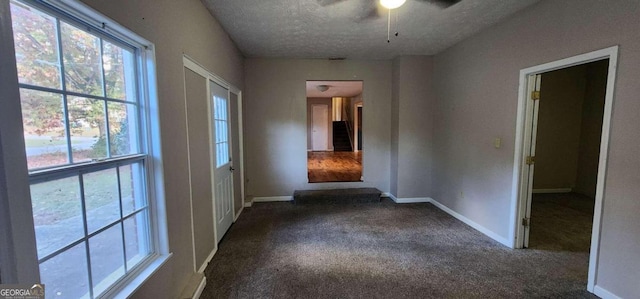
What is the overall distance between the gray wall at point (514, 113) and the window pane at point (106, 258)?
11.0ft

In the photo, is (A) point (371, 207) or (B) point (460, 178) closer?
(B) point (460, 178)

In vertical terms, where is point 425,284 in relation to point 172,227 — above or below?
below

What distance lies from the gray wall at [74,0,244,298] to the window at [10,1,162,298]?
12 centimetres

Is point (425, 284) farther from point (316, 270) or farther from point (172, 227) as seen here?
point (172, 227)

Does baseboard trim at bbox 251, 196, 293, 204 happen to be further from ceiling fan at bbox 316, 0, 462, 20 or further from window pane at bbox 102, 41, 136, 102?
window pane at bbox 102, 41, 136, 102

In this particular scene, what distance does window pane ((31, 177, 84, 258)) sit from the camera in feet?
3.12

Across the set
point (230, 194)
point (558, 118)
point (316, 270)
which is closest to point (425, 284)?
point (316, 270)

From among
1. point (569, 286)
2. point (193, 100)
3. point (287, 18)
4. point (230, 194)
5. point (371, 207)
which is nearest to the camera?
point (569, 286)

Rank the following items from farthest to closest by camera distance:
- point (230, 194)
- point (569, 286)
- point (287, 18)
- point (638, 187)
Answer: point (230, 194) → point (287, 18) → point (569, 286) → point (638, 187)

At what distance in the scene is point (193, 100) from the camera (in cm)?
228

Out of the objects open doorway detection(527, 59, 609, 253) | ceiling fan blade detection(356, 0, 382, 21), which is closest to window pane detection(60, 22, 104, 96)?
ceiling fan blade detection(356, 0, 382, 21)

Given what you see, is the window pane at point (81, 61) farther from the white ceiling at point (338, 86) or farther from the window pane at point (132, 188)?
the white ceiling at point (338, 86)

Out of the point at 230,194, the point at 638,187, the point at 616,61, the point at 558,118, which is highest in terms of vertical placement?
the point at 616,61

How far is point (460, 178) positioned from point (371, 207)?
4.72 feet
